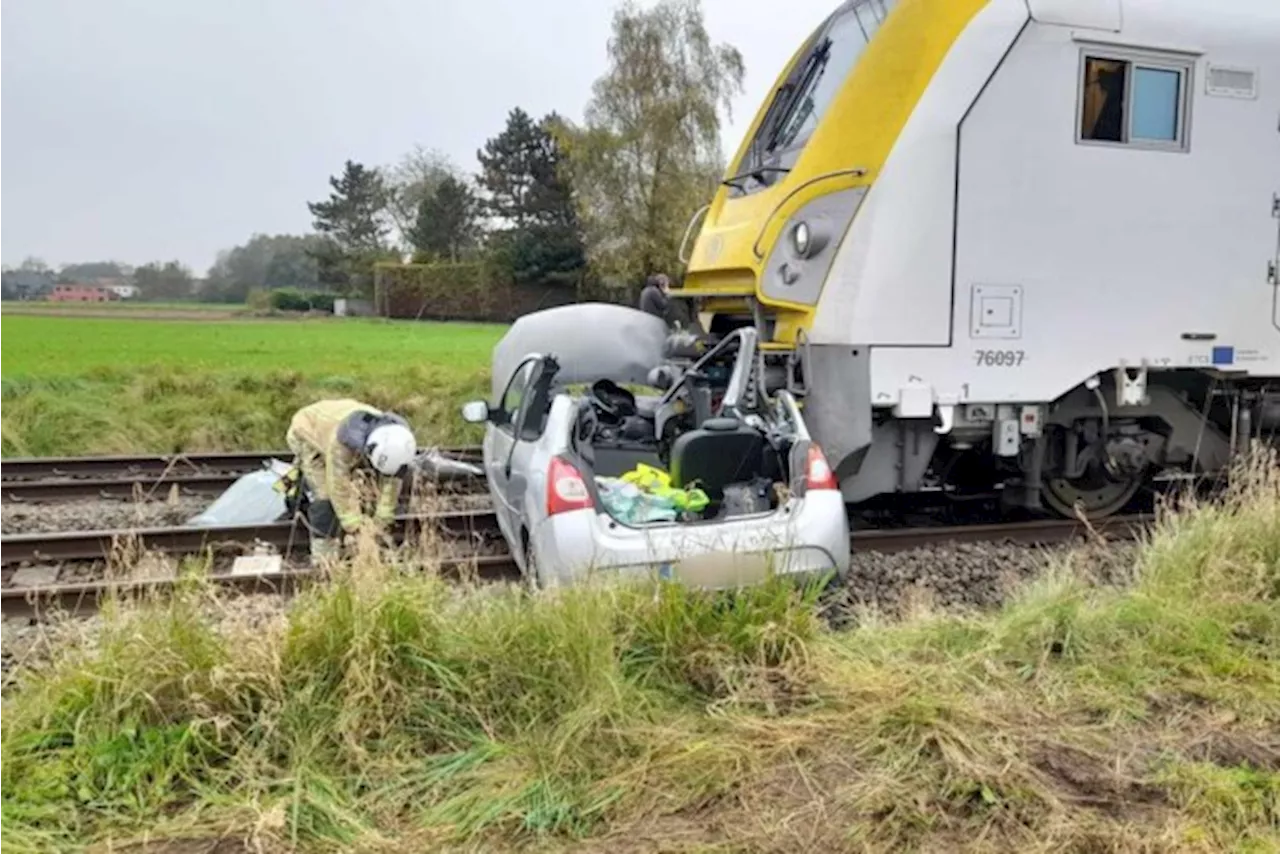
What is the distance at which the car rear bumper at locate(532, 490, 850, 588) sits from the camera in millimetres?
4609

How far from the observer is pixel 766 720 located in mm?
3373

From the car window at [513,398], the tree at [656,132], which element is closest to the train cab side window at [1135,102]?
the car window at [513,398]

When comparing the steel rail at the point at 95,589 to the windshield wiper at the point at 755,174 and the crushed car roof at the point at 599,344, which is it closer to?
the crushed car roof at the point at 599,344

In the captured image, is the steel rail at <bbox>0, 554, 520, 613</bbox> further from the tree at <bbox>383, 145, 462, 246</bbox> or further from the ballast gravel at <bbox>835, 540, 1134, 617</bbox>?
the tree at <bbox>383, 145, 462, 246</bbox>

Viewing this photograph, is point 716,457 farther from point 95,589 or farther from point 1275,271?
point 1275,271

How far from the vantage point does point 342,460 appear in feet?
20.5

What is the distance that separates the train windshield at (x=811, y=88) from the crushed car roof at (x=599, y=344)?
57.7 inches

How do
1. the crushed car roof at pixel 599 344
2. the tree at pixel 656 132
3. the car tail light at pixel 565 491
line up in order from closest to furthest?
the car tail light at pixel 565 491, the crushed car roof at pixel 599 344, the tree at pixel 656 132

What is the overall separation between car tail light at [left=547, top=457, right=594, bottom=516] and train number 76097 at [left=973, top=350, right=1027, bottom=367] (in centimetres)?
286

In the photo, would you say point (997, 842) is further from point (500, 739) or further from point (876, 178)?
point (876, 178)

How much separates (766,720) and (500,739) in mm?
857

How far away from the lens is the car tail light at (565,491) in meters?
4.90

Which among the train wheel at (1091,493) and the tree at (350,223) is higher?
the tree at (350,223)

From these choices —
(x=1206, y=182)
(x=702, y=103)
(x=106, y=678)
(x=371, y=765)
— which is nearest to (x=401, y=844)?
(x=371, y=765)
